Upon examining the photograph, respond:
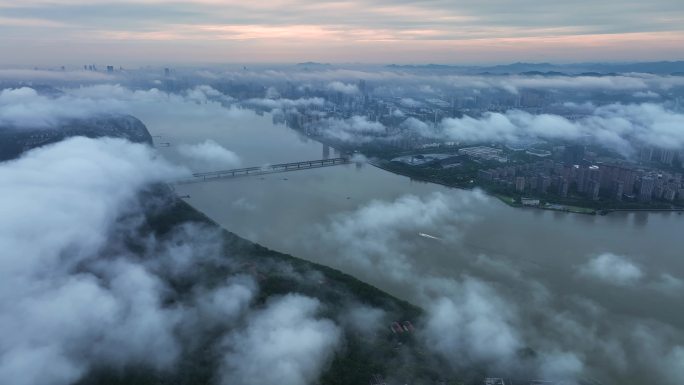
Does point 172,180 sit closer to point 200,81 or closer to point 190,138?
point 190,138

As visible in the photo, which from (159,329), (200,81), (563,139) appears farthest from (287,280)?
Answer: (200,81)

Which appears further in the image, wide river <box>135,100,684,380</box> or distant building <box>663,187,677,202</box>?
distant building <box>663,187,677,202</box>

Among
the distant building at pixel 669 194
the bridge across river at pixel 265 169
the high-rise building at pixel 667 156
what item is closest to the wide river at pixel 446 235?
the bridge across river at pixel 265 169

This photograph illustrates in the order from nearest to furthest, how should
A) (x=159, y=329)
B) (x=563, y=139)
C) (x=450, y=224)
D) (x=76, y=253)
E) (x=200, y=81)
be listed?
1. (x=159, y=329)
2. (x=76, y=253)
3. (x=450, y=224)
4. (x=563, y=139)
5. (x=200, y=81)

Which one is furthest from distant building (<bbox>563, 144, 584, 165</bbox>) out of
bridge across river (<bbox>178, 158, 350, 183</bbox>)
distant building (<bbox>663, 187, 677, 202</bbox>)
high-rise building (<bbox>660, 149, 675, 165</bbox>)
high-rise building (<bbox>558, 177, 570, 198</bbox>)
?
bridge across river (<bbox>178, 158, 350, 183</bbox>)

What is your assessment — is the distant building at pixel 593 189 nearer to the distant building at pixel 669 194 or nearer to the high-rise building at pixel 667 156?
the distant building at pixel 669 194

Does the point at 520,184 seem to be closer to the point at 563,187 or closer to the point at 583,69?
the point at 563,187

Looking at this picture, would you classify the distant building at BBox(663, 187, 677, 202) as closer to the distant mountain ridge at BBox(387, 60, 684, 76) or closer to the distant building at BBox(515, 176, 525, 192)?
the distant building at BBox(515, 176, 525, 192)
